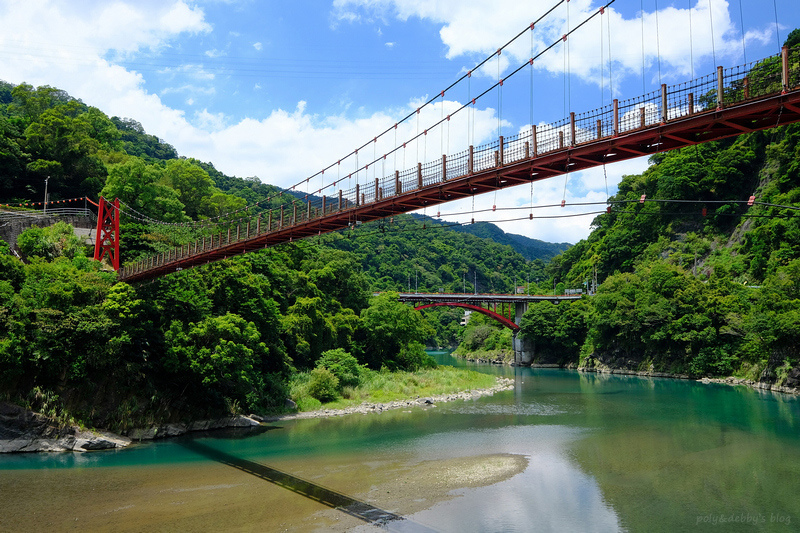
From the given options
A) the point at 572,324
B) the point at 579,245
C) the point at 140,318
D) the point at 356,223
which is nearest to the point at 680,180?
the point at 572,324

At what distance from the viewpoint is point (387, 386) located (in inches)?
1323

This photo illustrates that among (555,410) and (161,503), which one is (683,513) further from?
(555,410)

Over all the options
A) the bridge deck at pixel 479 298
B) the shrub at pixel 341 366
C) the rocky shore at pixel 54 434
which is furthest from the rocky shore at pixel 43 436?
the bridge deck at pixel 479 298

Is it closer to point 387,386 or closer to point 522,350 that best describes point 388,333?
point 387,386

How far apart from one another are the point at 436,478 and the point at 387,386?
17.1 metres

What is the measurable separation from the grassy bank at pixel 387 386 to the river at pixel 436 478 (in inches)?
139

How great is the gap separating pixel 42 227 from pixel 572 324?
49.3 meters

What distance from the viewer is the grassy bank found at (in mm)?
28656

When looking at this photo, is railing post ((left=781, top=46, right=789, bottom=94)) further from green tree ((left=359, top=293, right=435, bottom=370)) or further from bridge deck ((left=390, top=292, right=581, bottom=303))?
bridge deck ((left=390, top=292, right=581, bottom=303))

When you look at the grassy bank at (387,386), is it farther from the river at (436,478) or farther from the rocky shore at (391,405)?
the river at (436,478)

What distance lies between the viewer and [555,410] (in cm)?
2998

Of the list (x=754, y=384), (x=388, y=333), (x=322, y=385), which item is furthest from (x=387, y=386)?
(x=754, y=384)

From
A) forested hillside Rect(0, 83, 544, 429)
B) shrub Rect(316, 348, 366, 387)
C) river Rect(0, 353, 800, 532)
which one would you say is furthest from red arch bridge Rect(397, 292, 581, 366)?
river Rect(0, 353, 800, 532)

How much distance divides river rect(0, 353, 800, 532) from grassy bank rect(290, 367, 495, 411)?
11.6 feet
